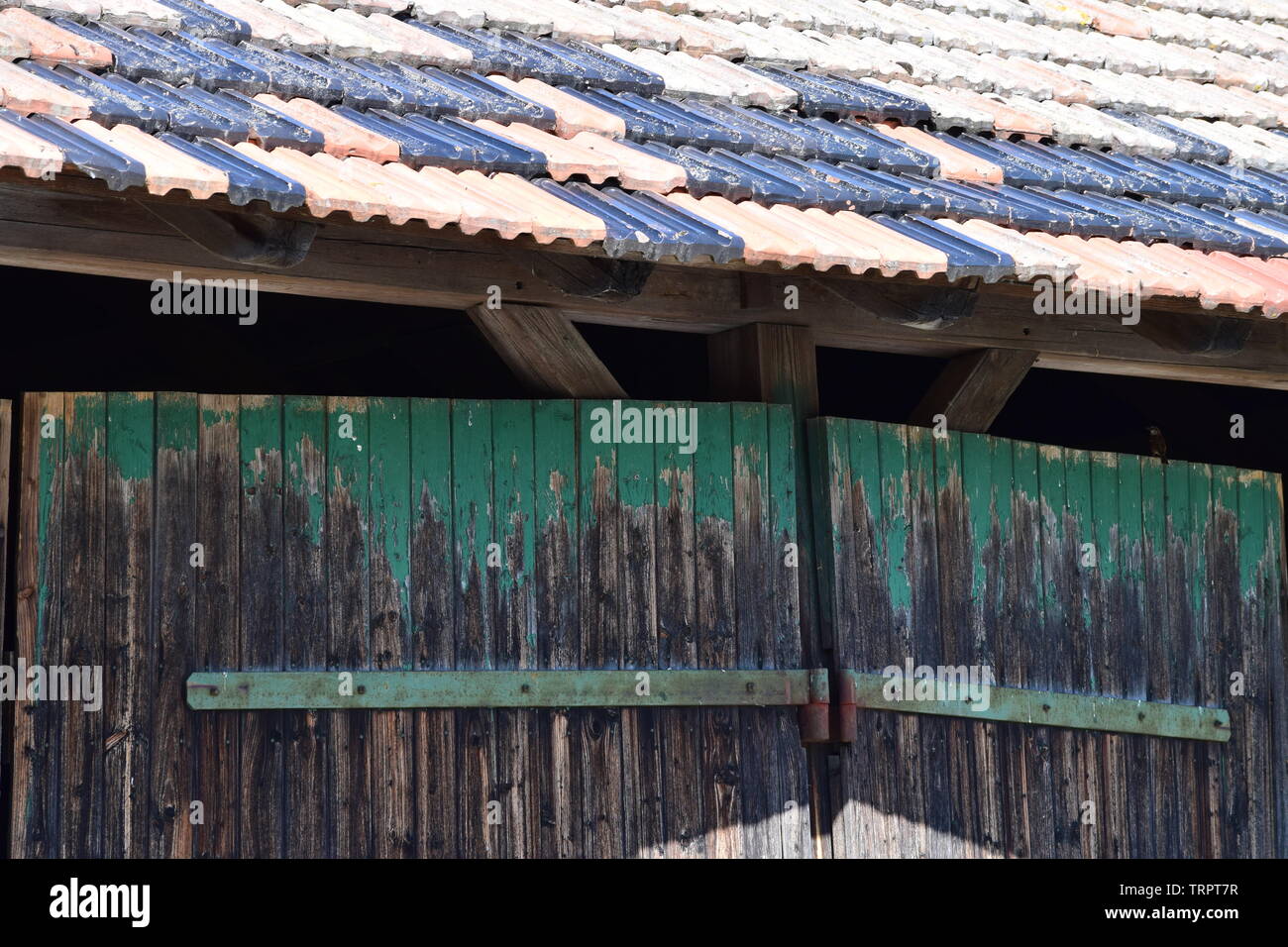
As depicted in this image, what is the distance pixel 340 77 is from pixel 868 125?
1.80 meters

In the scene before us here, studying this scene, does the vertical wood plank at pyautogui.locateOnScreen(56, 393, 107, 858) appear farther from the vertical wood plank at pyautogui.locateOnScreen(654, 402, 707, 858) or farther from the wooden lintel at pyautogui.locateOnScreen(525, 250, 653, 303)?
the vertical wood plank at pyautogui.locateOnScreen(654, 402, 707, 858)

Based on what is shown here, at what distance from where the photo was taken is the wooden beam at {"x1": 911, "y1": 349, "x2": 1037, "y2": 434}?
5.91 m

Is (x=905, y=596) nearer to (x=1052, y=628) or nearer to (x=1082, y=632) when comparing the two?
(x=1052, y=628)

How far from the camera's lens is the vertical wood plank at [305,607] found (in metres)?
4.96

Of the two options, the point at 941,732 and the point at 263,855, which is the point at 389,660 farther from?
the point at 941,732

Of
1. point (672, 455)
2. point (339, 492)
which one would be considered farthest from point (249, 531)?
point (672, 455)

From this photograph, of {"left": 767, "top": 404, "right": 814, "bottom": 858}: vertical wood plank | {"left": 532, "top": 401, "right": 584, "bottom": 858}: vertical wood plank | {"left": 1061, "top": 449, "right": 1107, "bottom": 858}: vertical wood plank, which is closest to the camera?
{"left": 532, "top": 401, "right": 584, "bottom": 858}: vertical wood plank

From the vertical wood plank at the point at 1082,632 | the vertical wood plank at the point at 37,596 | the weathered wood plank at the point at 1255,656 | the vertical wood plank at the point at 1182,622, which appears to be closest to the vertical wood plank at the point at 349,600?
the vertical wood plank at the point at 37,596

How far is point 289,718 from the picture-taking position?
4.97 metres

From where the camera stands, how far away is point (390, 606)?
16.8 ft

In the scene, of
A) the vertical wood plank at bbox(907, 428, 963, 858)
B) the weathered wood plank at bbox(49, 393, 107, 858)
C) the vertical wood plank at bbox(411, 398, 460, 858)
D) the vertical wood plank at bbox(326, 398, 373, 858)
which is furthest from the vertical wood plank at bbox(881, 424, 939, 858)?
the weathered wood plank at bbox(49, 393, 107, 858)

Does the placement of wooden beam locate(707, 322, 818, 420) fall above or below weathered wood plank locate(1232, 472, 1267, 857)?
above

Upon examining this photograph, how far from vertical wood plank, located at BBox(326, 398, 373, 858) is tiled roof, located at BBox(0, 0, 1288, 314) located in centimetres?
77

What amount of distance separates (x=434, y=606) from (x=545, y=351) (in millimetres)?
778
